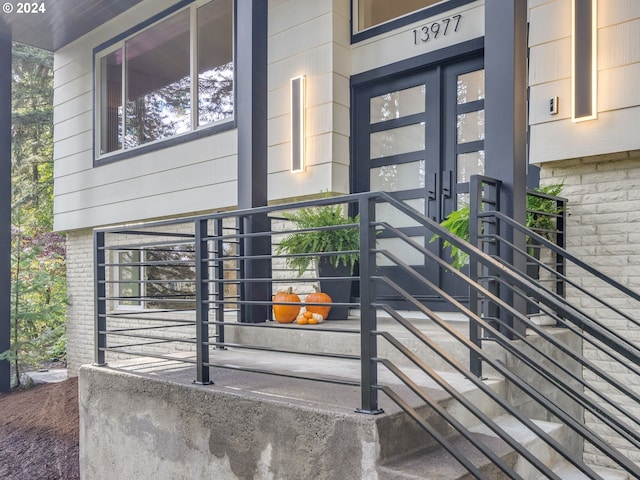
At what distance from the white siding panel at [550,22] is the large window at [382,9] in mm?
948

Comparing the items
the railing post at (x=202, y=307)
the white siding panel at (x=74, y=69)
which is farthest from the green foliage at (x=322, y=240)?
the white siding panel at (x=74, y=69)

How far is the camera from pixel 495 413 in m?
2.58

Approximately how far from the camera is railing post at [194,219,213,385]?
8.91 feet

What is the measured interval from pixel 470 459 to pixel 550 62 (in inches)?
110

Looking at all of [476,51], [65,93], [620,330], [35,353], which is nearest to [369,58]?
[476,51]

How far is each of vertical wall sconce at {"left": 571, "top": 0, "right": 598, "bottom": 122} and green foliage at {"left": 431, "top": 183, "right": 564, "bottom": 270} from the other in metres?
0.50

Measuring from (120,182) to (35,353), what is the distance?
2.73 meters

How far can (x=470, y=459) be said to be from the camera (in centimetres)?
198

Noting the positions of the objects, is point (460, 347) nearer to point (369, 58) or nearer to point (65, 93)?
point (369, 58)

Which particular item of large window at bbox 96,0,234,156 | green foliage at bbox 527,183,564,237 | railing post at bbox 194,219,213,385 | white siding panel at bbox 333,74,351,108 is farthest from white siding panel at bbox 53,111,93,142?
green foliage at bbox 527,183,564,237

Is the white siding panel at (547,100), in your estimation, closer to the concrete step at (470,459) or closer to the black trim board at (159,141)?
the concrete step at (470,459)

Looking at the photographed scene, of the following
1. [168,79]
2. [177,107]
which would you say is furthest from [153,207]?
[168,79]

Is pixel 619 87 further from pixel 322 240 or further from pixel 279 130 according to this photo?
pixel 279 130

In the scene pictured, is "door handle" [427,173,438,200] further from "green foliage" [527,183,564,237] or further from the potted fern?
"green foliage" [527,183,564,237]
